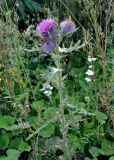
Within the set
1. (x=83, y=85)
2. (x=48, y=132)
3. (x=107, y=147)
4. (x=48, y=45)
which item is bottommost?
(x=107, y=147)

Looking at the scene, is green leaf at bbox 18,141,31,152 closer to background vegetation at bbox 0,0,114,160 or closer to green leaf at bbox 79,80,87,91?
background vegetation at bbox 0,0,114,160

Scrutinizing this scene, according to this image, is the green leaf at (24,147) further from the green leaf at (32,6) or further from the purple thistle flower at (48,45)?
the green leaf at (32,6)

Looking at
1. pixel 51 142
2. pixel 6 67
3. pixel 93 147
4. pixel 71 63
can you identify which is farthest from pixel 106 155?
pixel 71 63

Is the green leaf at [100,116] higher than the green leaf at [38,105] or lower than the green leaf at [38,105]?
lower

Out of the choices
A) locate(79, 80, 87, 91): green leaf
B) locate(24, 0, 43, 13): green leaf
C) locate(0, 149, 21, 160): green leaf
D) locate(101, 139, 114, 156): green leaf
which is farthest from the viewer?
locate(24, 0, 43, 13): green leaf

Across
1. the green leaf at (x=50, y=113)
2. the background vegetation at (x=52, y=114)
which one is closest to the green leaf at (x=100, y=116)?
the background vegetation at (x=52, y=114)

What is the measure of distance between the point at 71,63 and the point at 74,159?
1.24 m

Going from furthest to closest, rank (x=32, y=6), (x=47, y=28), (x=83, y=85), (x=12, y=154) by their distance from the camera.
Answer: (x=32, y=6) → (x=83, y=85) → (x=12, y=154) → (x=47, y=28)

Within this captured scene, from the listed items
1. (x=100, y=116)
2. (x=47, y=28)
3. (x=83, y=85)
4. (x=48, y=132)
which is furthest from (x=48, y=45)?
(x=83, y=85)

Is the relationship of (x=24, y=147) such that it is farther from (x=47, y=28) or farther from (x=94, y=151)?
(x=47, y=28)

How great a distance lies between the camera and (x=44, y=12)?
4195 mm

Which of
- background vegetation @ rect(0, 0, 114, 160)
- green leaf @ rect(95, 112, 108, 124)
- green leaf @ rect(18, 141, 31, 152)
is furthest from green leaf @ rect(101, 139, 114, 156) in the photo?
green leaf @ rect(18, 141, 31, 152)

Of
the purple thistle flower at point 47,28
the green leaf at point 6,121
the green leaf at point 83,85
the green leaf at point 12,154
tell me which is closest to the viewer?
the purple thistle flower at point 47,28

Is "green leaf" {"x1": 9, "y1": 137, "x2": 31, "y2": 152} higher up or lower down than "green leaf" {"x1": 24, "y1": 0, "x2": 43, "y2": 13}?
lower down
